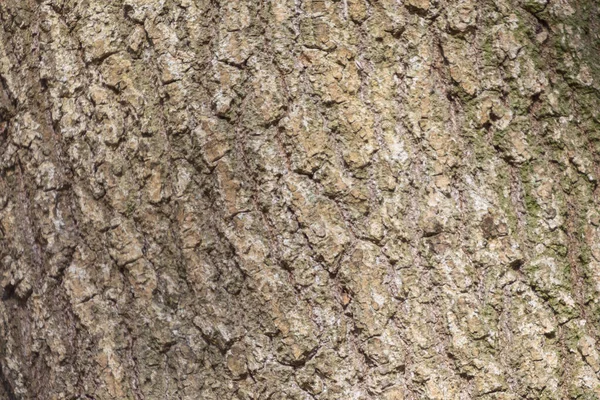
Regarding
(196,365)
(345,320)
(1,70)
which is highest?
(1,70)

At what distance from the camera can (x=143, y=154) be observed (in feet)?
4.32

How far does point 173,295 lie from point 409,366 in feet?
1.43

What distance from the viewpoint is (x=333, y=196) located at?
1.26 meters

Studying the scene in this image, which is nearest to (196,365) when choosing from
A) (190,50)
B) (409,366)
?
(409,366)

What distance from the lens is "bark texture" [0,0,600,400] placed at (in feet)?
4.15

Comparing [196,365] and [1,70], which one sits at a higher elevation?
[1,70]

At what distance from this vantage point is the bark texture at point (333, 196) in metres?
1.26

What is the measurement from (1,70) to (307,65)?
639 mm

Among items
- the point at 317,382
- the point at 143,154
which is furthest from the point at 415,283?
the point at 143,154

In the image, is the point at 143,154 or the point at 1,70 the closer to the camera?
the point at 143,154

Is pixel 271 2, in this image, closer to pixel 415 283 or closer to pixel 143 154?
pixel 143 154

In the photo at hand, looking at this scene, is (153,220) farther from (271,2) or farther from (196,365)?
(271,2)

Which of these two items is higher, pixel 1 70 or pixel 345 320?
pixel 1 70

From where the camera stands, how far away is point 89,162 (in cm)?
134
